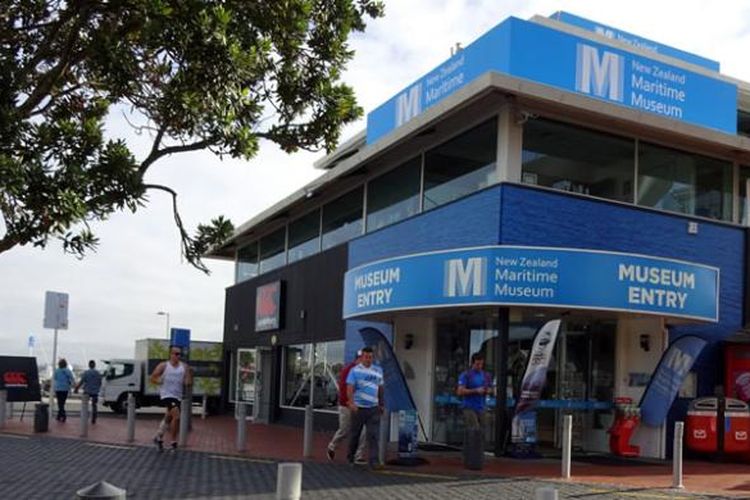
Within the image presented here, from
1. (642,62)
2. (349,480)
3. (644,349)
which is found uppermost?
(642,62)

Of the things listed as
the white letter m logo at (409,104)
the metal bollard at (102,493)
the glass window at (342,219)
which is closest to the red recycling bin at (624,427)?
the white letter m logo at (409,104)

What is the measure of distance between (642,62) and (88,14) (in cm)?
1334

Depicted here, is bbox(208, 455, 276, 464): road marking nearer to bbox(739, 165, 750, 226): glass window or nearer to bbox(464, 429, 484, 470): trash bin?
bbox(464, 429, 484, 470): trash bin

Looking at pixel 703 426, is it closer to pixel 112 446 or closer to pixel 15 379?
pixel 112 446

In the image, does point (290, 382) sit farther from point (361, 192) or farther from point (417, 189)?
point (417, 189)

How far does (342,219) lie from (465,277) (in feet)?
26.8

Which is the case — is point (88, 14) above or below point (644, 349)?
above

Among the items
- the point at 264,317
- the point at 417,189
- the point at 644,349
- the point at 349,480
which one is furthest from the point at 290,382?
the point at 349,480

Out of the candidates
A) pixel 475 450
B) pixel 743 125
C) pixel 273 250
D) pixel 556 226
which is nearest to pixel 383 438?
pixel 475 450

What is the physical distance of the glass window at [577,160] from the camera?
15.5 meters

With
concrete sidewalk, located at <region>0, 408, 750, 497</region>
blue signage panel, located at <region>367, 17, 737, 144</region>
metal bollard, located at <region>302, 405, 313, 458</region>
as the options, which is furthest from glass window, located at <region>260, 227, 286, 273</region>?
metal bollard, located at <region>302, 405, 313, 458</region>

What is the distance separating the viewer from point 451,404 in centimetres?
1639

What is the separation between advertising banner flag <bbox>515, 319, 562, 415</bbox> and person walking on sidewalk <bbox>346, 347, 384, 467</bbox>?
2535 mm

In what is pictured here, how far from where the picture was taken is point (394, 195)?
19219 mm
